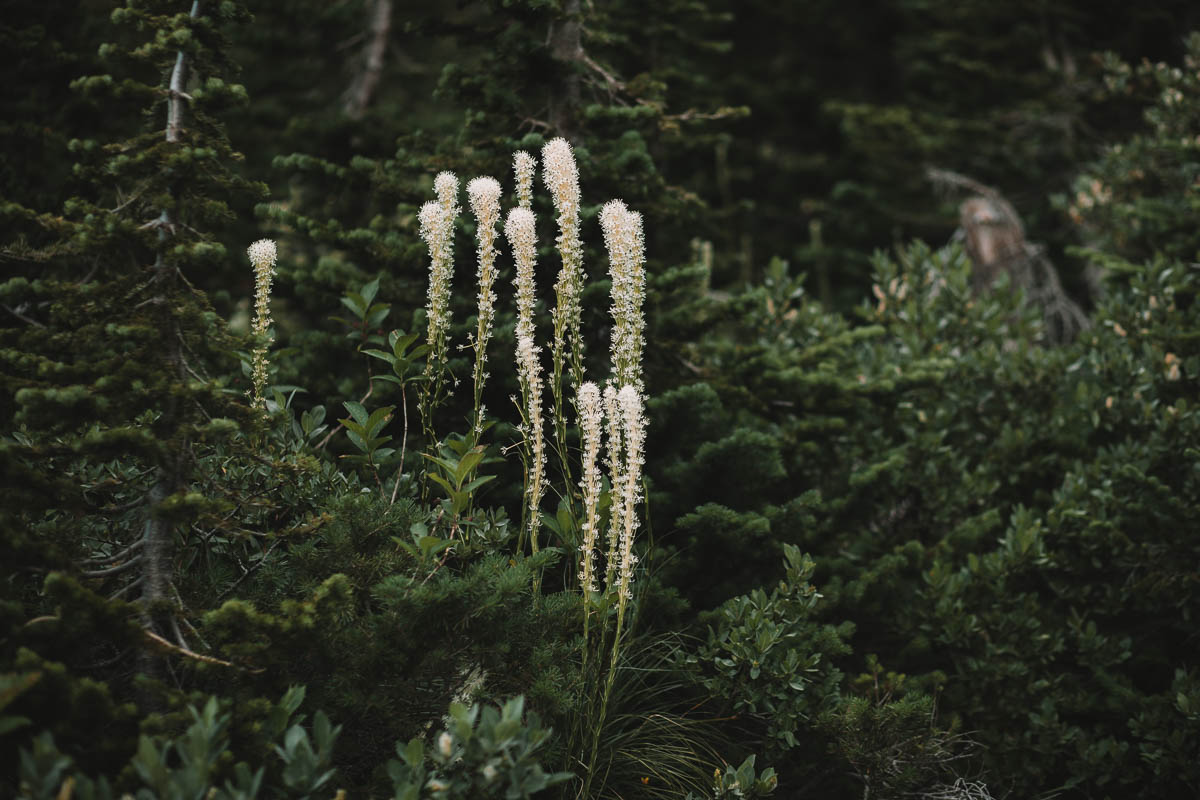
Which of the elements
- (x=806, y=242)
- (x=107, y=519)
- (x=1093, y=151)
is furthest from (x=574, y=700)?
(x=806, y=242)

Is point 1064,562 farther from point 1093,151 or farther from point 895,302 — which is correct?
point 1093,151

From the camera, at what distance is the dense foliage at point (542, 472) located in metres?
2.48

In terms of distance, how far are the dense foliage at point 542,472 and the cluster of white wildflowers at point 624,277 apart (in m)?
0.02

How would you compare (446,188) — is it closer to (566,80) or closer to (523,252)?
(523,252)

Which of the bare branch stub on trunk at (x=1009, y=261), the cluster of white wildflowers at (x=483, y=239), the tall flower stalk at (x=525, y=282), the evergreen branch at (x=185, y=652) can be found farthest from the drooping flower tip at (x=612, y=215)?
the bare branch stub on trunk at (x=1009, y=261)

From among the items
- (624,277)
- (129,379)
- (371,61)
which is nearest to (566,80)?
(624,277)

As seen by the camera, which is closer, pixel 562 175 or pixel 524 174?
pixel 562 175

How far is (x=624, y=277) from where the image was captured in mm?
3021

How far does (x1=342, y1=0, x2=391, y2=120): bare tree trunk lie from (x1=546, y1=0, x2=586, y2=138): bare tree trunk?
157 inches

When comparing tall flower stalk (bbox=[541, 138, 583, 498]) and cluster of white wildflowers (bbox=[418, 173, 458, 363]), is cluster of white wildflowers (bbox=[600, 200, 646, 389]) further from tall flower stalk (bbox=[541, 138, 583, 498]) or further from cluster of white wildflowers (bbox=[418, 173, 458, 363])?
cluster of white wildflowers (bbox=[418, 173, 458, 363])

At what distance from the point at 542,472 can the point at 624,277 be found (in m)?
0.86

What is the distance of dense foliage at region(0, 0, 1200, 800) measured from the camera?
248cm

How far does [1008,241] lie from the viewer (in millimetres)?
7598

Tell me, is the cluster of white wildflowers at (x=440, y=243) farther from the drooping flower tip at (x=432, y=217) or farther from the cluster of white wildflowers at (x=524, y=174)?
the cluster of white wildflowers at (x=524, y=174)
